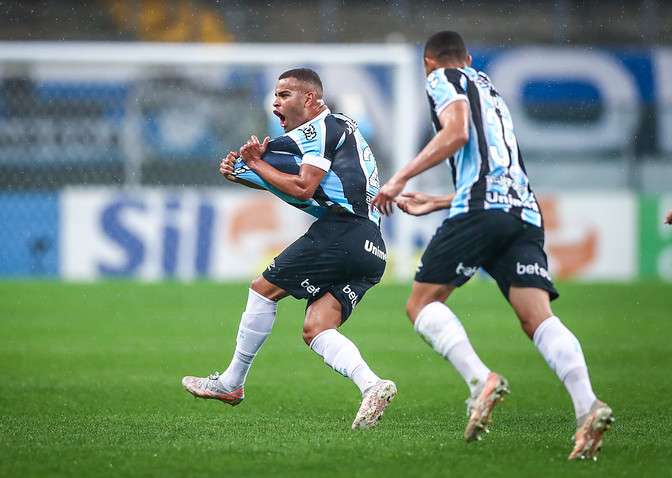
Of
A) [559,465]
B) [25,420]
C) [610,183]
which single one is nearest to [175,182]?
[610,183]

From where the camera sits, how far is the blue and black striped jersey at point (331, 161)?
21.2 ft

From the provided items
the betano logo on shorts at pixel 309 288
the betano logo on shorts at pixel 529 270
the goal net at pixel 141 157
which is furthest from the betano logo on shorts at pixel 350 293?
the goal net at pixel 141 157

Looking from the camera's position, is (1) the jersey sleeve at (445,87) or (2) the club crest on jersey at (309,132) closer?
(1) the jersey sleeve at (445,87)

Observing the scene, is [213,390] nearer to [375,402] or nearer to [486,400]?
[375,402]

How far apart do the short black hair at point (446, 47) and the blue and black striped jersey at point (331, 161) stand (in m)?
0.82

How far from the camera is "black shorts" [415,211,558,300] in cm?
564

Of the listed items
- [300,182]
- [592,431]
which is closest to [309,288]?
[300,182]

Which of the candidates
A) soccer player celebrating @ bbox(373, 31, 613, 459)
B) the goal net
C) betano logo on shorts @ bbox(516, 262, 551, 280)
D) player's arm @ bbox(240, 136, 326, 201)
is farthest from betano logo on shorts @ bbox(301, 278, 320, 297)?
the goal net

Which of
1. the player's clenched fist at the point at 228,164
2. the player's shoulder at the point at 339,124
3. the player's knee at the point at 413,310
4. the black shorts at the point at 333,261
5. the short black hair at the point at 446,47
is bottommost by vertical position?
the player's knee at the point at 413,310

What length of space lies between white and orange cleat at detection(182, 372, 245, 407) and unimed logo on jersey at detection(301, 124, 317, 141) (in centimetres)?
157

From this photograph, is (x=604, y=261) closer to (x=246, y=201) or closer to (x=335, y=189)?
(x=246, y=201)

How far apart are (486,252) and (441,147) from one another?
0.58 meters

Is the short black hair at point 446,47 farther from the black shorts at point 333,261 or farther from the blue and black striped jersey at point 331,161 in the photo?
the black shorts at point 333,261

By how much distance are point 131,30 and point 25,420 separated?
58.6 ft
